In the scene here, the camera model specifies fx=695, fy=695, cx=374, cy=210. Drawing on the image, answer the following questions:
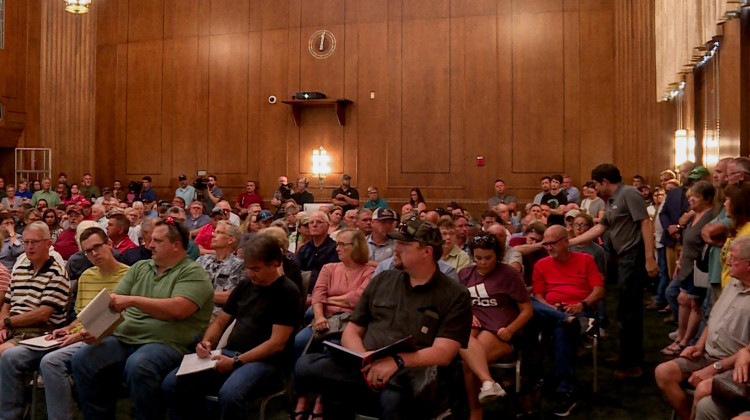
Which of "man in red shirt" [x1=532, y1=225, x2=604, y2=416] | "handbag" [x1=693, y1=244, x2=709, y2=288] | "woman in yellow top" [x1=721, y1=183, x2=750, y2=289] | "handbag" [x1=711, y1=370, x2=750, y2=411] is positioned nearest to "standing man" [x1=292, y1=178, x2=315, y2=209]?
"man in red shirt" [x1=532, y1=225, x2=604, y2=416]

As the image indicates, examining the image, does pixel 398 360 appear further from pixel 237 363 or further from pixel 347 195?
pixel 347 195

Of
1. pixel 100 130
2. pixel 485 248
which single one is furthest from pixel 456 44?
pixel 485 248

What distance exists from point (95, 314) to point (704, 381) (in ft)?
9.76

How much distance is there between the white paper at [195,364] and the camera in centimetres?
343

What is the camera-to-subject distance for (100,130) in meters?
14.3

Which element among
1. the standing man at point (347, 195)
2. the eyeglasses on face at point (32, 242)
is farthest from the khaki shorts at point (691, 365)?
the standing man at point (347, 195)

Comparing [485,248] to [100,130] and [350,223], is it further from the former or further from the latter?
[100,130]

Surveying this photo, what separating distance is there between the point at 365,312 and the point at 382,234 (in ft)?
7.64

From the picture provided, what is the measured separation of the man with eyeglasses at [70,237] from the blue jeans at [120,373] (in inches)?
124

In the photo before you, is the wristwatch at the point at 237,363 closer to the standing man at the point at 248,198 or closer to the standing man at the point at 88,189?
the standing man at the point at 248,198

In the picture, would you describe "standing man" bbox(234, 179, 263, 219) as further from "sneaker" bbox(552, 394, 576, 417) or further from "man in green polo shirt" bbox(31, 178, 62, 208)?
"sneaker" bbox(552, 394, 576, 417)

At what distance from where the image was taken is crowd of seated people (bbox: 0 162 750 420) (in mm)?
3115

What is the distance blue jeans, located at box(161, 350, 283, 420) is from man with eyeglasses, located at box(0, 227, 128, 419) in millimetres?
688

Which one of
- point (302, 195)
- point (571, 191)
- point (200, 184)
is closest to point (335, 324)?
point (302, 195)
